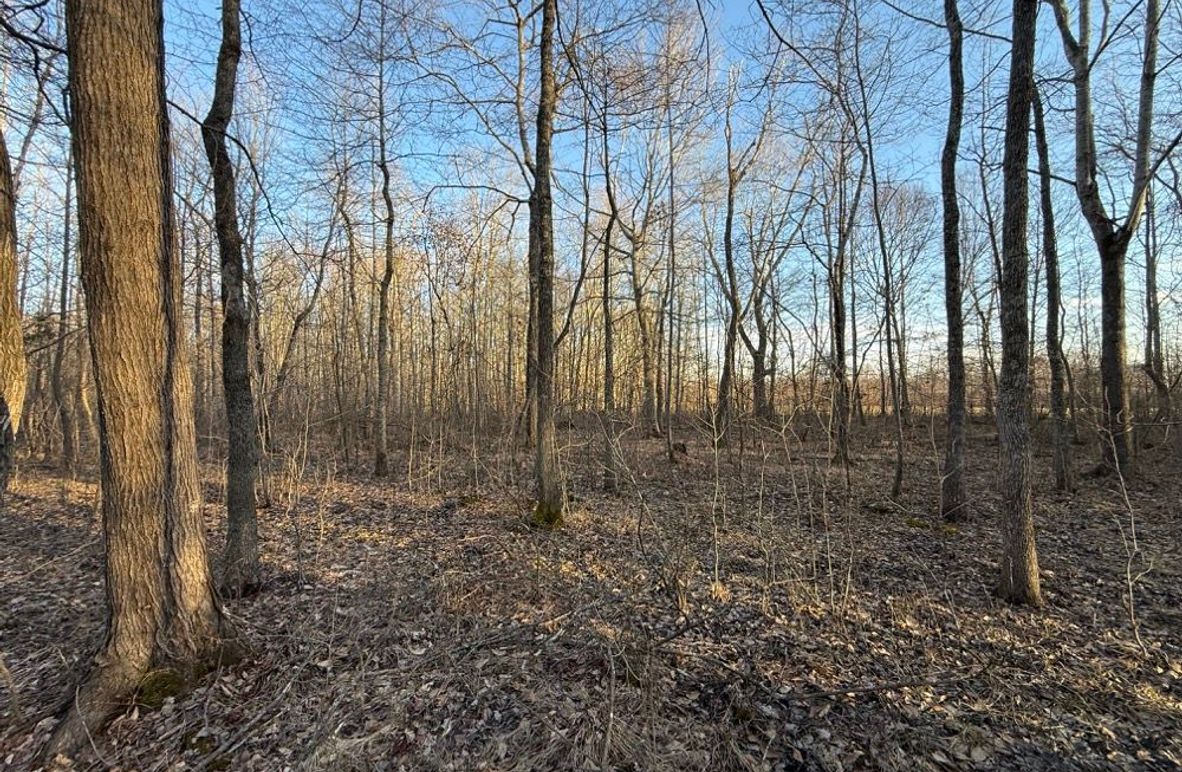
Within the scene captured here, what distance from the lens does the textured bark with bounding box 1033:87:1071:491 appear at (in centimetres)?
838

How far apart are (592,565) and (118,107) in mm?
4830

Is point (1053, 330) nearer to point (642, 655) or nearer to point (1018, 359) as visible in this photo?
point (1018, 359)

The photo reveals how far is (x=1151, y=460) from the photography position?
36.9 feet

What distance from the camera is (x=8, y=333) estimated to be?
116 inches

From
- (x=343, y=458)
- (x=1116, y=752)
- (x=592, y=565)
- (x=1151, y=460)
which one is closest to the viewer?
(x=1116, y=752)

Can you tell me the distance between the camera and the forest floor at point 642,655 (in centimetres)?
258

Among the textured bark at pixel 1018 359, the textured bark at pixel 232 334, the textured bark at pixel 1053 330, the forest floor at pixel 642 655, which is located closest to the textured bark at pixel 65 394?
the forest floor at pixel 642 655

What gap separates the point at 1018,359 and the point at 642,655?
3.75m

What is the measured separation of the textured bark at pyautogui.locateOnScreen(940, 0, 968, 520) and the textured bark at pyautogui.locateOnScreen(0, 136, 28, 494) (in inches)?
352

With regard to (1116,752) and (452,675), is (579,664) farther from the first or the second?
(1116,752)

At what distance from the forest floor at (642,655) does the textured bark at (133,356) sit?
0.91ft

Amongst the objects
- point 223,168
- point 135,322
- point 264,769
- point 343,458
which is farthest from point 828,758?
point 343,458

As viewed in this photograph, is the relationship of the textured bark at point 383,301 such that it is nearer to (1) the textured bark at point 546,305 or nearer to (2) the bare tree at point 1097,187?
(1) the textured bark at point 546,305

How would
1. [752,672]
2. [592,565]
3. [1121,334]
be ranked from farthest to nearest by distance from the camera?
[1121,334] → [592,565] → [752,672]
